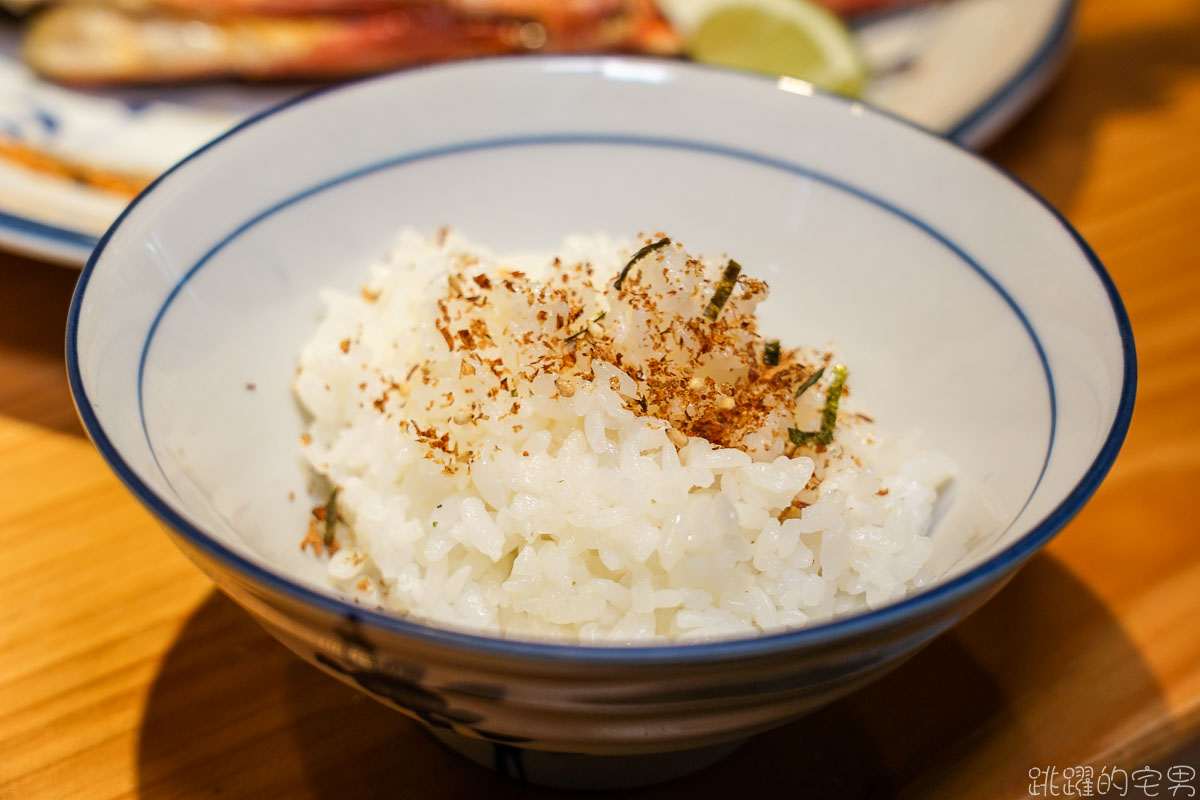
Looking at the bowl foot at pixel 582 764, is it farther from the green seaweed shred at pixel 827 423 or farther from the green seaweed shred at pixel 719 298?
the green seaweed shred at pixel 719 298

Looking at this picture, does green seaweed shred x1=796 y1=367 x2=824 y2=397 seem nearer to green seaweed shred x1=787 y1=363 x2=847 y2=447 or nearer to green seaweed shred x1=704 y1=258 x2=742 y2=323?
green seaweed shred x1=787 y1=363 x2=847 y2=447

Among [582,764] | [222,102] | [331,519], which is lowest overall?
[222,102]

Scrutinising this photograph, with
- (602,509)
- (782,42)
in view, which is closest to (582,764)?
(602,509)

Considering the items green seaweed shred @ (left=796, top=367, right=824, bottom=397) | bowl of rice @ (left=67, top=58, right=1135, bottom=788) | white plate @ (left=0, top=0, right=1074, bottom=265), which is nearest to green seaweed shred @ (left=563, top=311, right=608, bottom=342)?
bowl of rice @ (left=67, top=58, right=1135, bottom=788)

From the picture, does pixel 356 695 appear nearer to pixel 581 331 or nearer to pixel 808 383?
pixel 581 331

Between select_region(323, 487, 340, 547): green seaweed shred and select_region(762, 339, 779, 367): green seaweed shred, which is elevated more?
select_region(762, 339, 779, 367): green seaweed shred

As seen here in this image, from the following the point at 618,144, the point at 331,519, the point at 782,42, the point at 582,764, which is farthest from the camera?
the point at 782,42

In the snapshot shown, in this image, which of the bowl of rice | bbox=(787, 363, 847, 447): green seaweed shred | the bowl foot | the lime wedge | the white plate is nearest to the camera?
the bowl of rice
